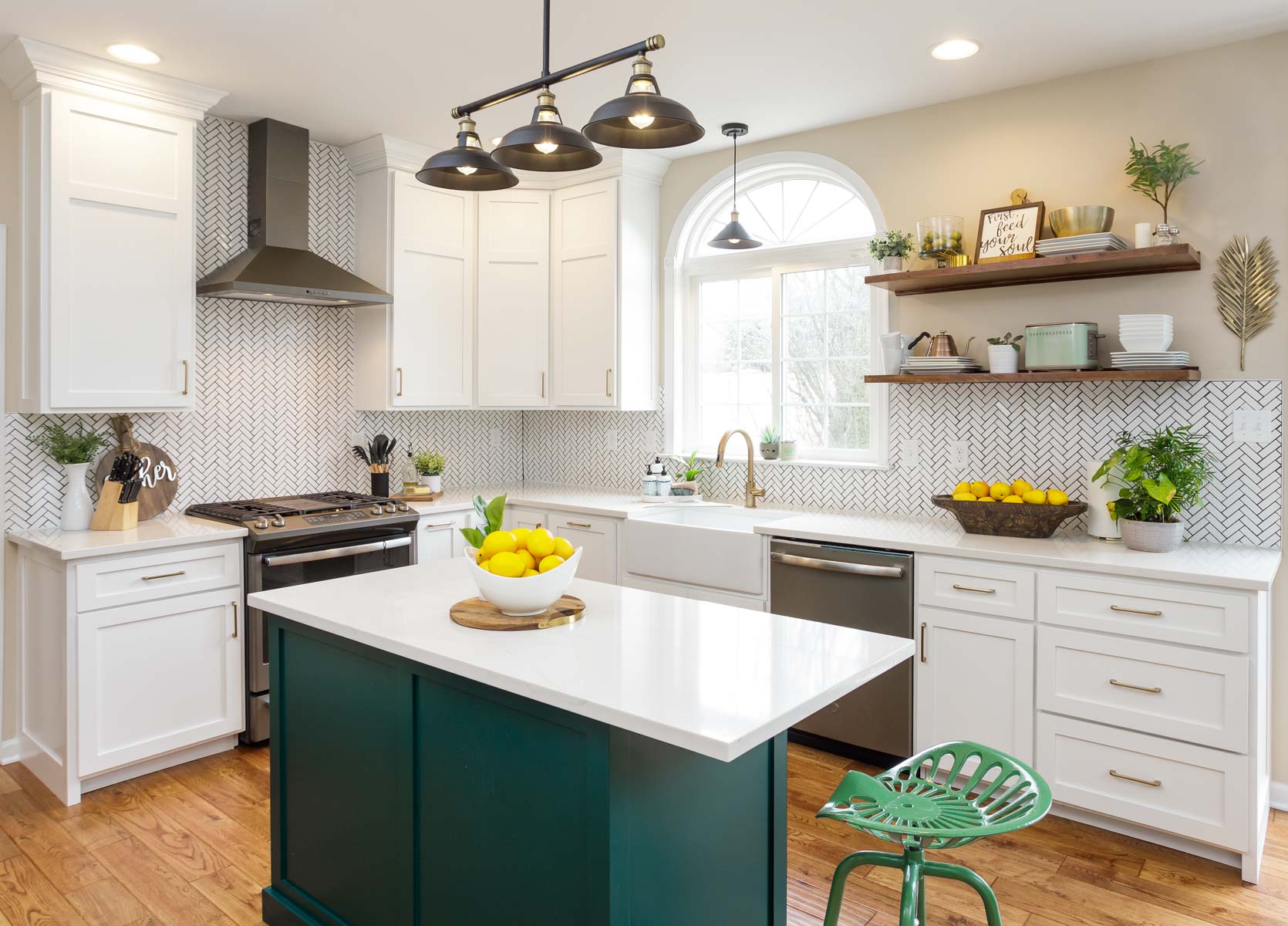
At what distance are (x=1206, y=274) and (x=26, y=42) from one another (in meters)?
4.20

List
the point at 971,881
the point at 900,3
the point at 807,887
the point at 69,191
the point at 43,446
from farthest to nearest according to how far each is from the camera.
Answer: the point at 43,446
the point at 69,191
the point at 900,3
the point at 807,887
the point at 971,881

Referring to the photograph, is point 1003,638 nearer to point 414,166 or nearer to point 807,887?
point 807,887

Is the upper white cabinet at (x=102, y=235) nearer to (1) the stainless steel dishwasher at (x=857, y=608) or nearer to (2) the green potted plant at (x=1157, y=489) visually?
(1) the stainless steel dishwasher at (x=857, y=608)

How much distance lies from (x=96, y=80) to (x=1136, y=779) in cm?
434

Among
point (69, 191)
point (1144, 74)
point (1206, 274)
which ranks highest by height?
point (1144, 74)

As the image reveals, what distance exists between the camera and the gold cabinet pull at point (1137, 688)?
2.71 metres

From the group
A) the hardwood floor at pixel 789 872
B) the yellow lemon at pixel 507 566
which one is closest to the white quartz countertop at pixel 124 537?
the hardwood floor at pixel 789 872

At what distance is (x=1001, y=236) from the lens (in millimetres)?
3420

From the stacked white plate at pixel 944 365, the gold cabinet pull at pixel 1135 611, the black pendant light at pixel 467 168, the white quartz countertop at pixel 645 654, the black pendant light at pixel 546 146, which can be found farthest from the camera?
the stacked white plate at pixel 944 365

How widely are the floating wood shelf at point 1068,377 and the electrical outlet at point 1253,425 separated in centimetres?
19

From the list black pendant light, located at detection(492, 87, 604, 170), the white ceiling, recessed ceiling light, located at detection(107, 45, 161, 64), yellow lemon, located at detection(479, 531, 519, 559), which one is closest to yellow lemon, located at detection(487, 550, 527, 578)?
yellow lemon, located at detection(479, 531, 519, 559)

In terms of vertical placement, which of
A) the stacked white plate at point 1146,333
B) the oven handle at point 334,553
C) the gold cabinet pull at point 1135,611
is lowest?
the gold cabinet pull at point 1135,611

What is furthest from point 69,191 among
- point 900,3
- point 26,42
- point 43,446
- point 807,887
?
point 807,887

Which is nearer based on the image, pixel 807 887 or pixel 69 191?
pixel 807 887
